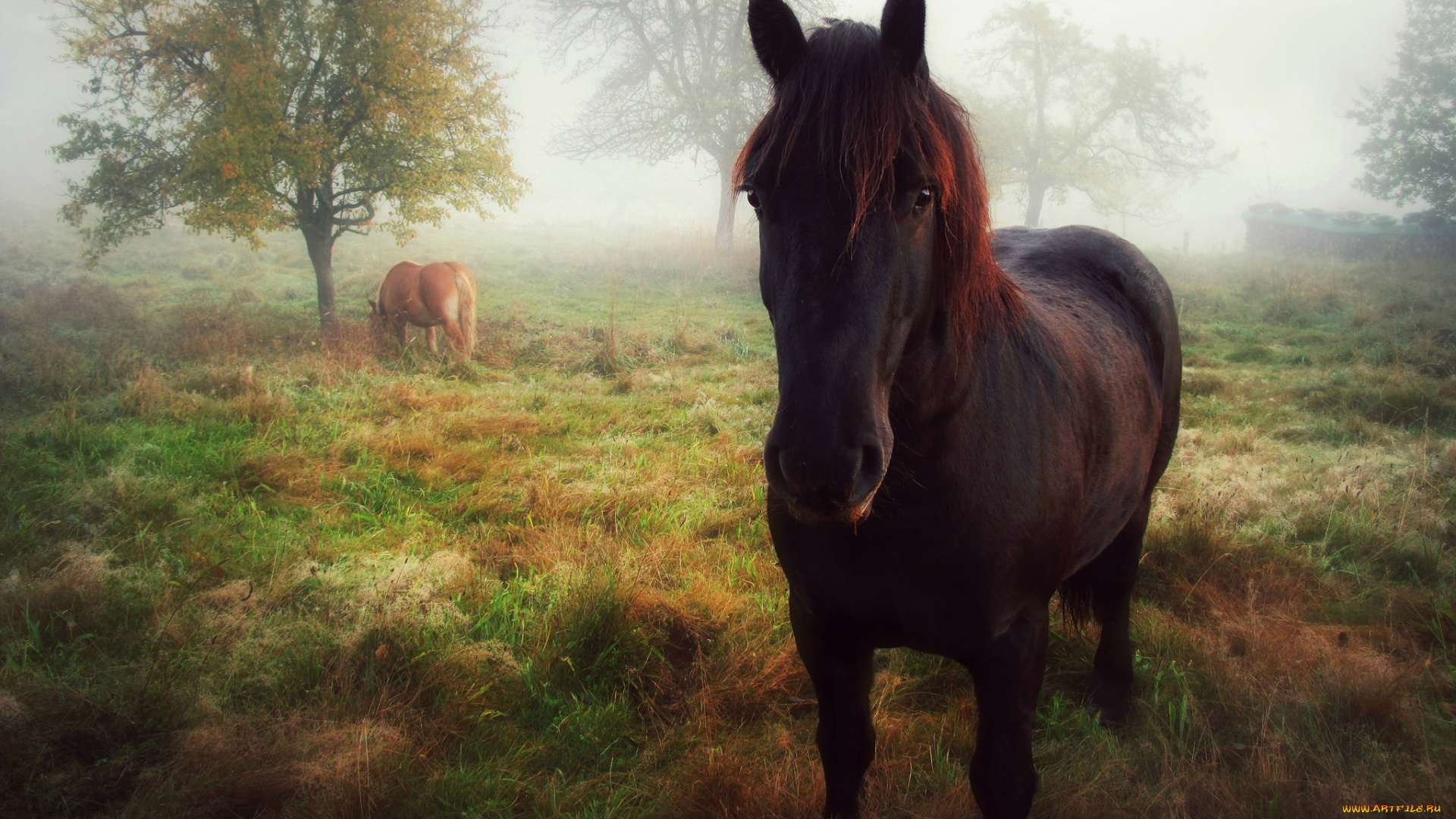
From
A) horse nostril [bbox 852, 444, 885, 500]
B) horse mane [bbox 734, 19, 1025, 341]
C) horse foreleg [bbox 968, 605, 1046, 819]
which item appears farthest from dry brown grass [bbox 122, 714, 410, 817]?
horse mane [bbox 734, 19, 1025, 341]

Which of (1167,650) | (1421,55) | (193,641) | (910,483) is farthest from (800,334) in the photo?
(1421,55)

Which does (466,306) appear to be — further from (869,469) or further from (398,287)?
(869,469)

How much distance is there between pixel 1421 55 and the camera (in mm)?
14188

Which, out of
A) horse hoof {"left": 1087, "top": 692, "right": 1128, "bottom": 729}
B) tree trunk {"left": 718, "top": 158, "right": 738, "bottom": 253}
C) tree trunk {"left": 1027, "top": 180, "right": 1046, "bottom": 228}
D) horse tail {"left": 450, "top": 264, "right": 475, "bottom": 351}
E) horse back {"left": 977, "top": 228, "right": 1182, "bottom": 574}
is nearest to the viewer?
horse back {"left": 977, "top": 228, "right": 1182, "bottom": 574}

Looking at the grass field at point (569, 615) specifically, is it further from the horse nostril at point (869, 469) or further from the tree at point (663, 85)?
the tree at point (663, 85)

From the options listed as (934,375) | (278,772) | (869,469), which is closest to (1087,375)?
(934,375)

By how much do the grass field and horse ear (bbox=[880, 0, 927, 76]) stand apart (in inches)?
74.6

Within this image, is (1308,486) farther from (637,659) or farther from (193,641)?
(193,641)

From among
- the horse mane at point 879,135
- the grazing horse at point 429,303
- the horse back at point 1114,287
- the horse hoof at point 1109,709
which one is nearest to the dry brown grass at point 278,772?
the horse mane at point 879,135

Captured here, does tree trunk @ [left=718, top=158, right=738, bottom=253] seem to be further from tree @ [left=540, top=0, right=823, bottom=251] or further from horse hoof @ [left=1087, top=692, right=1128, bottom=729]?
horse hoof @ [left=1087, top=692, right=1128, bottom=729]

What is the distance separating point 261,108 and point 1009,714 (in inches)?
399

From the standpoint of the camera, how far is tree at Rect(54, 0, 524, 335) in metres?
8.01

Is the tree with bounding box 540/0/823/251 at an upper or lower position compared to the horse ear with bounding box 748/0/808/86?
upper

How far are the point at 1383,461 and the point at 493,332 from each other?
30.4 feet
